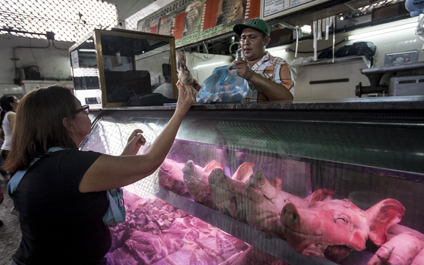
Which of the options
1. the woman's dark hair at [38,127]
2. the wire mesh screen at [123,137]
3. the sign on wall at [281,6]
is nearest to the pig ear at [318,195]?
the wire mesh screen at [123,137]

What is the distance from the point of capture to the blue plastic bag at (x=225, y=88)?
161 cm

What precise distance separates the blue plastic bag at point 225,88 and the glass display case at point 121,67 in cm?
78

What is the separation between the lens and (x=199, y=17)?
379 cm

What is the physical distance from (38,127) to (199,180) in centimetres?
85

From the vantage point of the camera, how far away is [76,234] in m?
1.18

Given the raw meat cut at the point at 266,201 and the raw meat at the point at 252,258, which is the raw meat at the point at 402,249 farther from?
the raw meat at the point at 252,258

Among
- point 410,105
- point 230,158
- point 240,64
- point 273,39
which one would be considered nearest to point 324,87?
point 273,39

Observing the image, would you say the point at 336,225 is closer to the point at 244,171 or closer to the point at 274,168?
the point at 274,168

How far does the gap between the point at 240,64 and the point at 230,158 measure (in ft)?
1.99

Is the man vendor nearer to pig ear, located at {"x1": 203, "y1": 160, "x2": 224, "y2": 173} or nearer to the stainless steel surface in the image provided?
pig ear, located at {"x1": 203, "y1": 160, "x2": 224, "y2": 173}

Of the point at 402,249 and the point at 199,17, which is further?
the point at 199,17

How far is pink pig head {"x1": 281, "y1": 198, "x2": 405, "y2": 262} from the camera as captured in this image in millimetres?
877

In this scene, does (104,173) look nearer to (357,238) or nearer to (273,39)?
(357,238)

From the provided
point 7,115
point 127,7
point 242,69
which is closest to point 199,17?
point 242,69
